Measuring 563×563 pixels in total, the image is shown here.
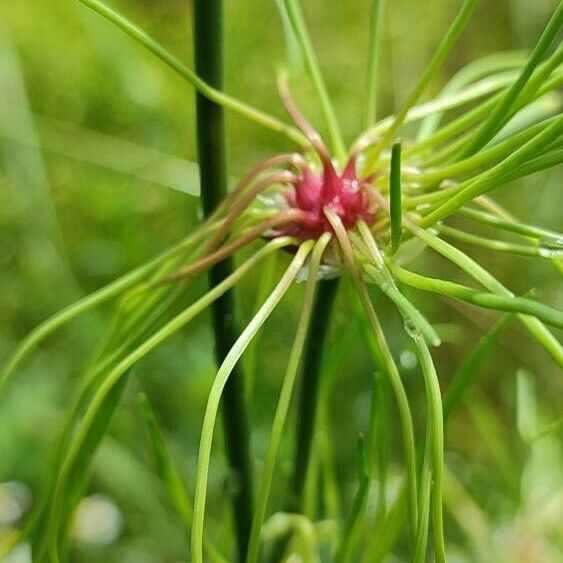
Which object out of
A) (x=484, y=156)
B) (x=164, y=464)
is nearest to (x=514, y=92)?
(x=484, y=156)

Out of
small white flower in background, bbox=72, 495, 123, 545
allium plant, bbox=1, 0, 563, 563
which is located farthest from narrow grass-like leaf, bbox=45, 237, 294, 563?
small white flower in background, bbox=72, 495, 123, 545

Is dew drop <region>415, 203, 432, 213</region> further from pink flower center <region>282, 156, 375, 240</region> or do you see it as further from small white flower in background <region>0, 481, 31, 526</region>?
small white flower in background <region>0, 481, 31, 526</region>

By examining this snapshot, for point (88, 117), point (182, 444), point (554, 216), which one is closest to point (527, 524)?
point (182, 444)

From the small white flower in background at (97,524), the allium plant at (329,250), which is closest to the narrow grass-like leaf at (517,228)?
the allium plant at (329,250)

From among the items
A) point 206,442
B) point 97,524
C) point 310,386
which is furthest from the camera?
point 97,524

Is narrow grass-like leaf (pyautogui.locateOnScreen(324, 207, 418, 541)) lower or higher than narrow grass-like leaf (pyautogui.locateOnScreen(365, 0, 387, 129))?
lower

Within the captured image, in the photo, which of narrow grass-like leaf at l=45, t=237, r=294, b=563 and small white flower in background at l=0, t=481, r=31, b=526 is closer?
narrow grass-like leaf at l=45, t=237, r=294, b=563

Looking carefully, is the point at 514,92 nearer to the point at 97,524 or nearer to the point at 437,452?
the point at 437,452
